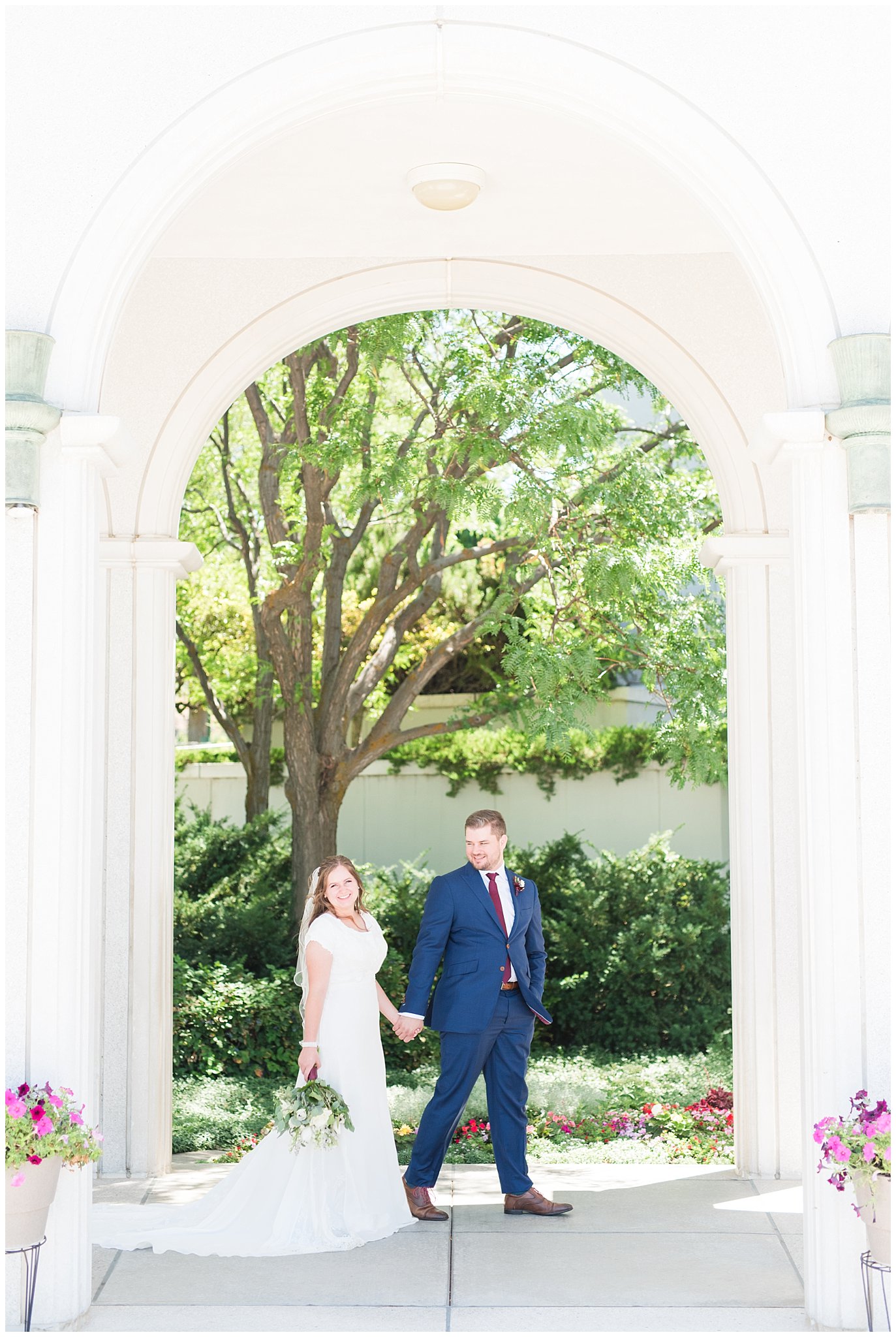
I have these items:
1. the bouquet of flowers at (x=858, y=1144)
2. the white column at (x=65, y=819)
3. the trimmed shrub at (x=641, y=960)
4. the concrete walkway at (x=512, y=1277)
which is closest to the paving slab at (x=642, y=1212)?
the concrete walkway at (x=512, y=1277)

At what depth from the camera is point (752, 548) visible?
21.9ft

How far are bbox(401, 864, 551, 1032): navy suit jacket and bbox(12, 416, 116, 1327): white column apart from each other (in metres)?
1.65

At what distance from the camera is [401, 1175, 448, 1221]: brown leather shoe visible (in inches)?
223

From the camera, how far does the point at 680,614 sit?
9.64 m

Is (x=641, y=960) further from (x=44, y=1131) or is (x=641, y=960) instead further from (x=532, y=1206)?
(x=44, y=1131)

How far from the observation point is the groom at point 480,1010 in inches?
223

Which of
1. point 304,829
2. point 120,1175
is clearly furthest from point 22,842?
point 304,829

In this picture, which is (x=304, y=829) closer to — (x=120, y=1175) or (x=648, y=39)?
(x=120, y=1175)

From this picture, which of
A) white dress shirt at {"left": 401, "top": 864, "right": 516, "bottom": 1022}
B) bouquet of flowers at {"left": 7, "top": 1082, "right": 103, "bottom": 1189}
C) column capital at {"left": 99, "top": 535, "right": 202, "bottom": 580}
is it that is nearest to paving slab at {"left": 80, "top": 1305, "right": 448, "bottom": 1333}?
bouquet of flowers at {"left": 7, "top": 1082, "right": 103, "bottom": 1189}

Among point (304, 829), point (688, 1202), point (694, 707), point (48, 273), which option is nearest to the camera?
point (48, 273)

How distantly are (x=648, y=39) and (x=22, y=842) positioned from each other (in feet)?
11.2

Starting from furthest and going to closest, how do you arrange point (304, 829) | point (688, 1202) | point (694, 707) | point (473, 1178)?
point (304, 829), point (694, 707), point (473, 1178), point (688, 1202)

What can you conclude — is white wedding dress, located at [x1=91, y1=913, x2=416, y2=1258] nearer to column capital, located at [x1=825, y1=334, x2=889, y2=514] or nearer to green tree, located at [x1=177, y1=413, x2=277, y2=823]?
column capital, located at [x1=825, y1=334, x2=889, y2=514]

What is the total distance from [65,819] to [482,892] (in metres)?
2.03
